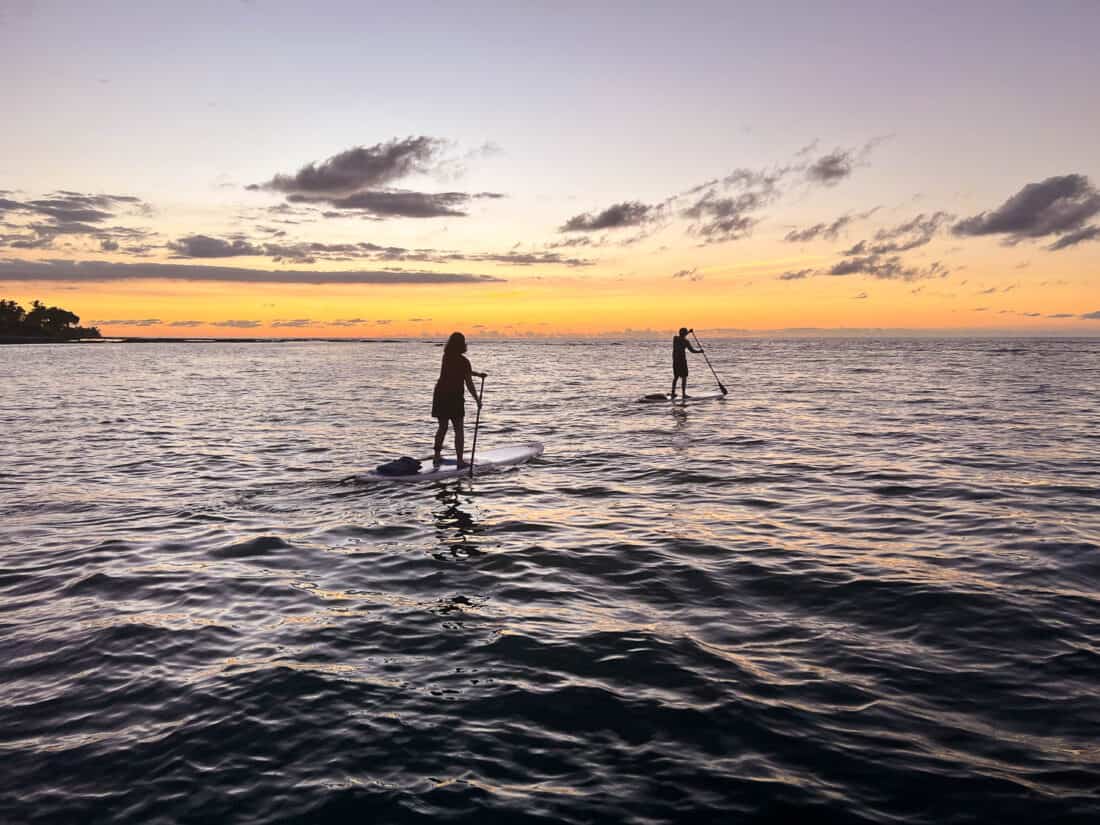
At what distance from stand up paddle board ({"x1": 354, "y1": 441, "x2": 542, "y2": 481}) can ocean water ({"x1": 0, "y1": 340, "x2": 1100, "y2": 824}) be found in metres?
0.46

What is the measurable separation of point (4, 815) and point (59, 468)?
16.2 meters

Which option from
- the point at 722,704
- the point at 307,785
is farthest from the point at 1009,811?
the point at 307,785

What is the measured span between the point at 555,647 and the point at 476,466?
33.2ft

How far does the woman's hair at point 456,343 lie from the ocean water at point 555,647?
3.12 m

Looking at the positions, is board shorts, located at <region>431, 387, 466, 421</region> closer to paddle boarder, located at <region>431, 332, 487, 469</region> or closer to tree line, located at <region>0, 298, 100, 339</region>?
paddle boarder, located at <region>431, 332, 487, 469</region>

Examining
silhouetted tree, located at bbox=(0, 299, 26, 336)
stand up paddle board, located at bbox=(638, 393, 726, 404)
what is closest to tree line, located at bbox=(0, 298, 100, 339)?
silhouetted tree, located at bbox=(0, 299, 26, 336)

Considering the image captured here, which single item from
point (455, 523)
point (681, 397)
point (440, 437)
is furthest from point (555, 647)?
point (681, 397)

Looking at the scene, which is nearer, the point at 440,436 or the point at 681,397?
the point at 440,436

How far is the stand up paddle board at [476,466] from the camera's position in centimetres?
1566

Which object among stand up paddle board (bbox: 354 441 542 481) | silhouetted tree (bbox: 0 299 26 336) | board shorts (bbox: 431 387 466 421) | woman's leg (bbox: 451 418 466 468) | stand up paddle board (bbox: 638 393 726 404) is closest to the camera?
stand up paddle board (bbox: 354 441 542 481)

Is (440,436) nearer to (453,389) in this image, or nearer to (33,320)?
(453,389)

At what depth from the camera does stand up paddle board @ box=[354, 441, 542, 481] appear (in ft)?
51.4

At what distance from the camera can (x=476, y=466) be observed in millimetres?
16891

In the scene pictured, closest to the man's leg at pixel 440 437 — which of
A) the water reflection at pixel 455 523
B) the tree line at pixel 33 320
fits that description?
the water reflection at pixel 455 523
